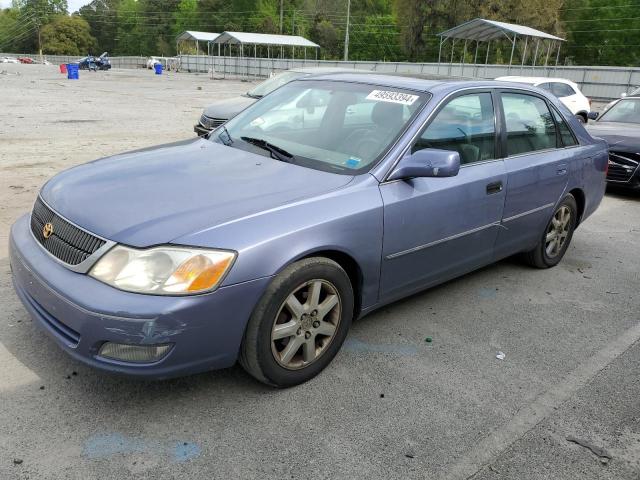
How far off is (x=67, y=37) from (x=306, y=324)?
12595 centimetres

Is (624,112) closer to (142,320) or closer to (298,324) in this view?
(298,324)

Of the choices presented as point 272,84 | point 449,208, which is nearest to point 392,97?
point 449,208

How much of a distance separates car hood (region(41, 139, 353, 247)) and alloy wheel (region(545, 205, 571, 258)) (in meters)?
2.61

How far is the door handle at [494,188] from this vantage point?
4.00 metres

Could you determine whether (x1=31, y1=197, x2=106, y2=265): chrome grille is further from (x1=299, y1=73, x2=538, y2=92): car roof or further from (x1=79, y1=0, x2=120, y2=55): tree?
(x1=79, y1=0, x2=120, y2=55): tree

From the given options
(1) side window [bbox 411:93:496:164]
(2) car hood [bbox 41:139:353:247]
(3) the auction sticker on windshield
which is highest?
(3) the auction sticker on windshield

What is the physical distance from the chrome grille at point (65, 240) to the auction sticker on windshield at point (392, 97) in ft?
6.83

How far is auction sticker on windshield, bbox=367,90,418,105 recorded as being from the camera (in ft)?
12.3

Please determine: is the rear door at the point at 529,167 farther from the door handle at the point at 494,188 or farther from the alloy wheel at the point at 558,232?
the alloy wheel at the point at 558,232

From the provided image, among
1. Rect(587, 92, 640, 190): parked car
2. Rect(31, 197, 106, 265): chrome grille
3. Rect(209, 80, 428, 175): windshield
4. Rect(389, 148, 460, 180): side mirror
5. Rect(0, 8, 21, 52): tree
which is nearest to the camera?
Rect(31, 197, 106, 265): chrome grille

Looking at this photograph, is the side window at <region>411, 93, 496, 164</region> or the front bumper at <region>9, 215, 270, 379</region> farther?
the side window at <region>411, 93, 496, 164</region>

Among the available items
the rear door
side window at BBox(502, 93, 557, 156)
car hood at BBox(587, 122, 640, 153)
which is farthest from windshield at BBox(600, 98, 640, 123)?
side window at BBox(502, 93, 557, 156)

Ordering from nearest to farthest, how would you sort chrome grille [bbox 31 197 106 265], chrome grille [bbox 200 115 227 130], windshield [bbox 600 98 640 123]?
chrome grille [bbox 31 197 106 265], windshield [bbox 600 98 640 123], chrome grille [bbox 200 115 227 130]

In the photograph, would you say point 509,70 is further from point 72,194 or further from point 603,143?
point 72,194
